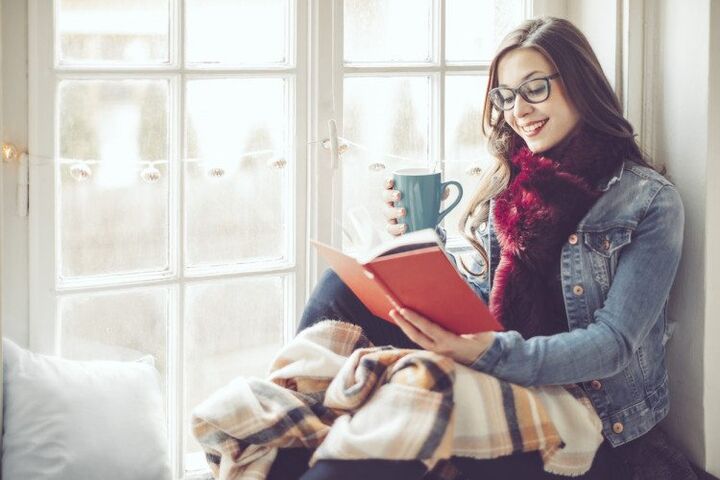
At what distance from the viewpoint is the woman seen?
165 centimetres

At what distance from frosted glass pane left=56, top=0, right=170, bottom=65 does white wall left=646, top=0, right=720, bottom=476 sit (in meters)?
1.03

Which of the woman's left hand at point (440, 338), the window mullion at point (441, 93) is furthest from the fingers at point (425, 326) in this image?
the window mullion at point (441, 93)

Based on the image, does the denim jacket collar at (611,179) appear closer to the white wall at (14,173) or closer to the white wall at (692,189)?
the white wall at (692,189)

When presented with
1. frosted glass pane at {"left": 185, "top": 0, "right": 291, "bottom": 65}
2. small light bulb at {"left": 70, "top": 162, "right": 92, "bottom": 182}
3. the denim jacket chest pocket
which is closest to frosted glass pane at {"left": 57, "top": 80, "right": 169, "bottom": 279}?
small light bulb at {"left": 70, "top": 162, "right": 92, "bottom": 182}

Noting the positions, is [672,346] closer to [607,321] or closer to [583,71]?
[607,321]

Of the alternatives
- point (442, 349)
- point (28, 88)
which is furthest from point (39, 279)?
point (442, 349)

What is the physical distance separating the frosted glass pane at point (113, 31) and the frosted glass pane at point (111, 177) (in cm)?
5

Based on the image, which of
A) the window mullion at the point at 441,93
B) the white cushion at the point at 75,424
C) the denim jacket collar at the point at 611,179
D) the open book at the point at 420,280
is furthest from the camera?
the window mullion at the point at 441,93

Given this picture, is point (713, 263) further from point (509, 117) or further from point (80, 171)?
point (80, 171)

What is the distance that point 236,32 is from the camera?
1.91 meters

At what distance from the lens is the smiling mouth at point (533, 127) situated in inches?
69.9

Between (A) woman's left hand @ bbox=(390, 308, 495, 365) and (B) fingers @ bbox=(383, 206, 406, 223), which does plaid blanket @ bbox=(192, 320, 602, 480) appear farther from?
(B) fingers @ bbox=(383, 206, 406, 223)

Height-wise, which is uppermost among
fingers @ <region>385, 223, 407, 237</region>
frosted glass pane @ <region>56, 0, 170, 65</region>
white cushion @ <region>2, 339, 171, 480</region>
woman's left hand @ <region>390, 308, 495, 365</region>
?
frosted glass pane @ <region>56, 0, 170, 65</region>

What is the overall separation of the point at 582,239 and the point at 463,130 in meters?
0.53
